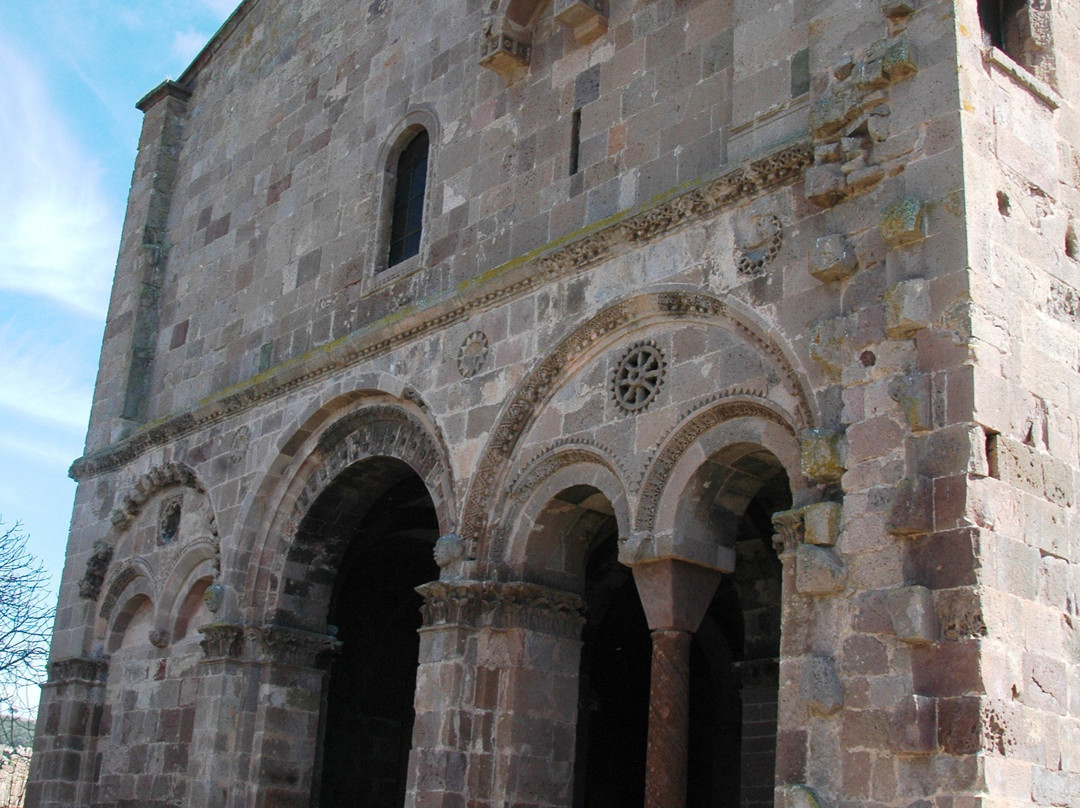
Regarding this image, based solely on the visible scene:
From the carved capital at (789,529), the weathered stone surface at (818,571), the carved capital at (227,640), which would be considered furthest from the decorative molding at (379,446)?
the weathered stone surface at (818,571)

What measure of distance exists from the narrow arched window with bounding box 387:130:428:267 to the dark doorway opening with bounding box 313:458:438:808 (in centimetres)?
286

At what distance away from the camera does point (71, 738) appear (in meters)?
14.6

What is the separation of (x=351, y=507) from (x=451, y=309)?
254 centimetres

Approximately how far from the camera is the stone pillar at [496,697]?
32.2ft

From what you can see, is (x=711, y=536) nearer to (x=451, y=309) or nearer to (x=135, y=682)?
(x=451, y=309)

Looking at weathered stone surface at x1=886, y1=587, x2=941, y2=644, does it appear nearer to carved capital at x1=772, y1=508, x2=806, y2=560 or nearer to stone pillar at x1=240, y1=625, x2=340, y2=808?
carved capital at x1=772, y1=508, x2=806, y2=560

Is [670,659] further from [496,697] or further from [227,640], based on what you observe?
[227,640]

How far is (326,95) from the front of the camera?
1429 cm

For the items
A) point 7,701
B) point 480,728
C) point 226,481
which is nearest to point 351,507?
point 226,481

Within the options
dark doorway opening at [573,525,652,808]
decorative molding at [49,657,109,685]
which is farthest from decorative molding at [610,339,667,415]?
decorative molding at [49,657,109,685]

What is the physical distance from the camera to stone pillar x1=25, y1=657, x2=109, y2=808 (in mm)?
14492

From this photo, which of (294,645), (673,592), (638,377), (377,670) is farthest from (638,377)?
(377,670)

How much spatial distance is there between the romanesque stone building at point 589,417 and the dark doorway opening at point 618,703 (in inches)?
2.1

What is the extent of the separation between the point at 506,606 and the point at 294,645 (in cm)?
317
